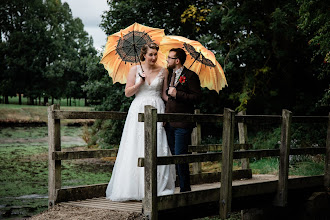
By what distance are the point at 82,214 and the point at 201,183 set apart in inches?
120

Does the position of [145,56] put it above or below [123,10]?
below

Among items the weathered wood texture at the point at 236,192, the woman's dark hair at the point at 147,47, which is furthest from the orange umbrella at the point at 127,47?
the weathered wood texture at the point at 236,192

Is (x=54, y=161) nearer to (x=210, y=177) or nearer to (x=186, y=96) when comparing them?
(x=186, y=96)

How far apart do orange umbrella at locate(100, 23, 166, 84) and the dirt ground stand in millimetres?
2363

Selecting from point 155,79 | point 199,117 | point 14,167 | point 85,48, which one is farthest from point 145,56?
point 85,48

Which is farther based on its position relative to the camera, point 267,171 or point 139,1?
point 139,1

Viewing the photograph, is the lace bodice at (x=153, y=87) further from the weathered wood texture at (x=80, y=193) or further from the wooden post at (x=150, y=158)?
the weathered wood texture at (x=80, y=193)

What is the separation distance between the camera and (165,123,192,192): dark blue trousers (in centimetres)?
623

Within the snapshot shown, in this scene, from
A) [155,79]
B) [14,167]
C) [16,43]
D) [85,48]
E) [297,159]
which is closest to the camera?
[155,79]

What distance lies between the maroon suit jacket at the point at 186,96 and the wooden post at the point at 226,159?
60cm

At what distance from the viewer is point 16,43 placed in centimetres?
4709

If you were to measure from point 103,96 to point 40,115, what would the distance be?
2522 centimetres

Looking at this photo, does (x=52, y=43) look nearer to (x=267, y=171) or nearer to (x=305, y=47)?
(x=305, y=47)

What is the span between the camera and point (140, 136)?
6.77 m
